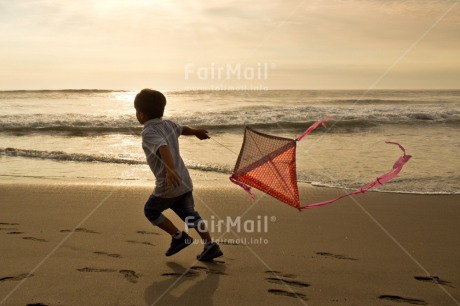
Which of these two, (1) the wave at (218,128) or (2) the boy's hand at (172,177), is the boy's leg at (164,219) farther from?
(1) the wave at (218,128)

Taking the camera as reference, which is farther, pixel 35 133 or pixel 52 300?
pixel 35 133

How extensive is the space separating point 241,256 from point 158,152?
1.03 metres

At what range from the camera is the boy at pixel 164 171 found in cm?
373

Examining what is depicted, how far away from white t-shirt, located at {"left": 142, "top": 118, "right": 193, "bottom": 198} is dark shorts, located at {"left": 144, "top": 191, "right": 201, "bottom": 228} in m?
0.06

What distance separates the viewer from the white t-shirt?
373cm

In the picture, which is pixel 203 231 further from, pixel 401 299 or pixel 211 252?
pixel 401 299

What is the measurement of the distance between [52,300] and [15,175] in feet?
16.6

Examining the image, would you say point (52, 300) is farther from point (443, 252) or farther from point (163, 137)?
point (443, 252)

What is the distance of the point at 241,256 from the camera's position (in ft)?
13.0

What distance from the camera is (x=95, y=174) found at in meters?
7.78

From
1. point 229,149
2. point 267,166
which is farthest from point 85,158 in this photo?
point 267,166

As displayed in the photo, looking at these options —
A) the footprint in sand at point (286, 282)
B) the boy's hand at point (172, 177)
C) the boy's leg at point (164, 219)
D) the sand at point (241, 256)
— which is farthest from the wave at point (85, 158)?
the footprint in sand at point (286, 282)

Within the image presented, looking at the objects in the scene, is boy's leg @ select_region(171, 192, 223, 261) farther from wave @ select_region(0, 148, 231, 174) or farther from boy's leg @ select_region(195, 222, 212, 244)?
wave @ select_region(0, 148, 231, 174)

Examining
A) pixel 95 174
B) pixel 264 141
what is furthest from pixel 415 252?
pixel 95 174
